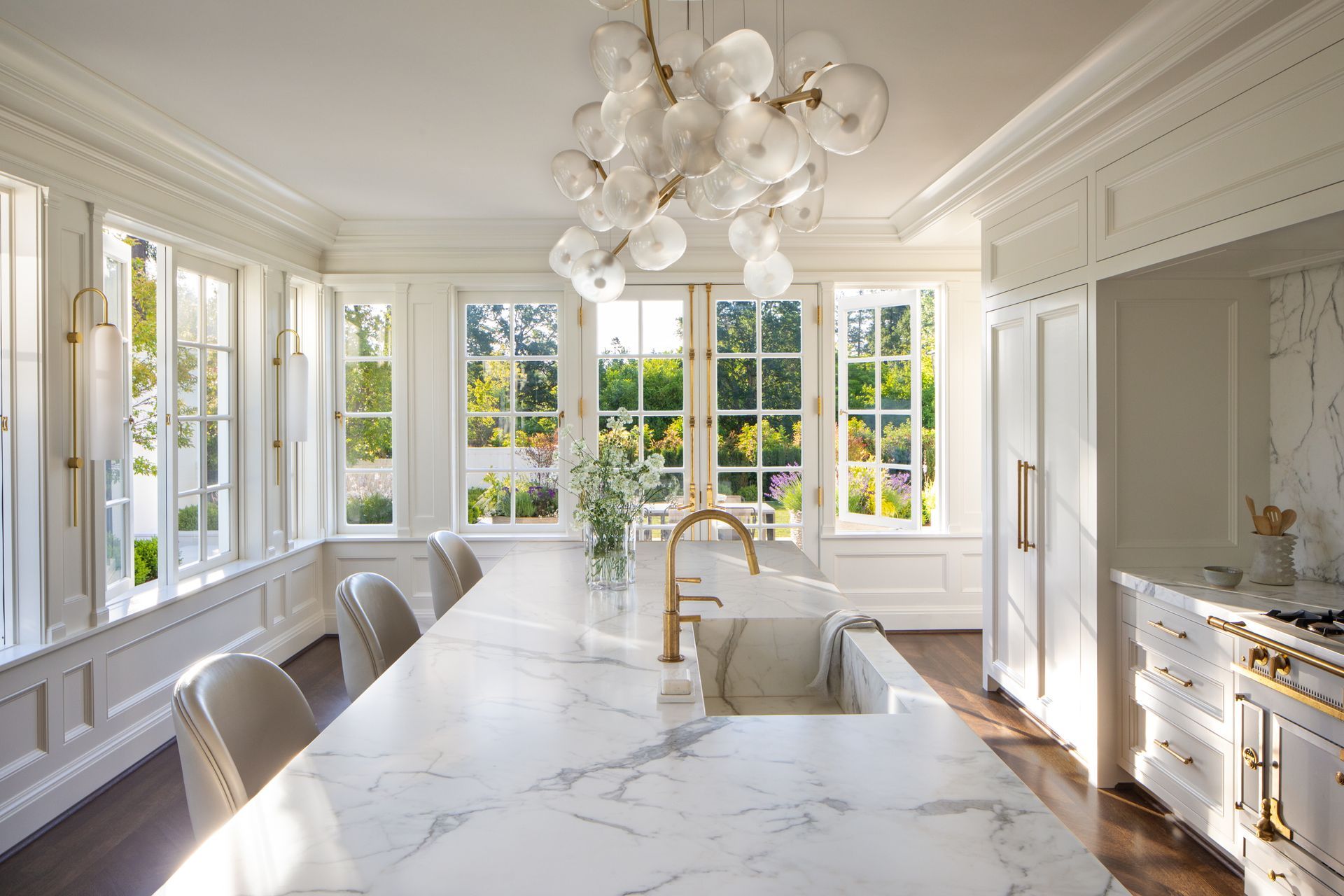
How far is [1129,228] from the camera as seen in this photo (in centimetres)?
267

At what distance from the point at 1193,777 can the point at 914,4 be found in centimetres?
258

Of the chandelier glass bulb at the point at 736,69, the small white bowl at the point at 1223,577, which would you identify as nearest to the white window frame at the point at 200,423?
the chandelier glass bulb at the point at 736,69

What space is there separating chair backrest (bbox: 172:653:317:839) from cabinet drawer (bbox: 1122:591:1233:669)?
2560 mm

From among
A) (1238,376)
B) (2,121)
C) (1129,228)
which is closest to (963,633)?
(1238,376)

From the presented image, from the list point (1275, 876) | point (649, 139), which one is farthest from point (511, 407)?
point (1275, 876)

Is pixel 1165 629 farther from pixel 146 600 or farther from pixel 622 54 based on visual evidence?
pixel 146 600

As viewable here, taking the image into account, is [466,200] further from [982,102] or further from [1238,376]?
[1238,376]

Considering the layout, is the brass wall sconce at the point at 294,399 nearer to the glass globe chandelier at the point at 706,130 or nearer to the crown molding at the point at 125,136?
the crown molding at the point at 125,136

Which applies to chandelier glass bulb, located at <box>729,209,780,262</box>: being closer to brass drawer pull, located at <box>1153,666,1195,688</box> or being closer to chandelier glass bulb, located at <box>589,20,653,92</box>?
chandelier glass bulb, located at <box>589,20,653,92</box>

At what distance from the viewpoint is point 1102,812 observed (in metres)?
2.71

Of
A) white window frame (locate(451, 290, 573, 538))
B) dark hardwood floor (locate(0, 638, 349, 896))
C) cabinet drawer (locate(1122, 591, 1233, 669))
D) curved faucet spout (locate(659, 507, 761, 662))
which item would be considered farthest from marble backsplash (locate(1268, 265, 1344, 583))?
dark hardwood floor (locate(0, 638, 349, 896))

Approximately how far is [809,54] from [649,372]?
3377 millimetres

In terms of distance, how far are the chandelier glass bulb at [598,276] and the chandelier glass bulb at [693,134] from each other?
0.69m

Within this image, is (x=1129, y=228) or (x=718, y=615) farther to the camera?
(x=1129, y=228)
